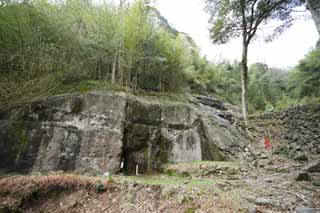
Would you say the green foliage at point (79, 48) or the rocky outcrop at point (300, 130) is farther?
the green foliage at point (79, 48)

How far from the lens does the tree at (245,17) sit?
6.89m

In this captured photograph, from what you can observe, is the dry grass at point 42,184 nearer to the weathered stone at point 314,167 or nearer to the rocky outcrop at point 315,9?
the weathered stone at point 314,167

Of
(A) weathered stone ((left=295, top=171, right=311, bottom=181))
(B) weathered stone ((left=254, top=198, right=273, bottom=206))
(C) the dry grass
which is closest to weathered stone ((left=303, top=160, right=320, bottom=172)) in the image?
(A) weathered stone ((left=295, top=171, right=311, bottom=181))

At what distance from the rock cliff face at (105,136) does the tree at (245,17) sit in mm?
2573

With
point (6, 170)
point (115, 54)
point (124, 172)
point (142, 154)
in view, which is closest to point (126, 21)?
point (115, 54)

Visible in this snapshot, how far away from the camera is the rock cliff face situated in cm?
418

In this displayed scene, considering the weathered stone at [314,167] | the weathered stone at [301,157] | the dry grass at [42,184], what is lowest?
the dry grass at [42,184]

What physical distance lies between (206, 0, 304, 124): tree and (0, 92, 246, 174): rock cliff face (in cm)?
257

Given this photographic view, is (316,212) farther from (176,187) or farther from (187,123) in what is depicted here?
(187,123)

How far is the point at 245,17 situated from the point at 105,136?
7064 mm

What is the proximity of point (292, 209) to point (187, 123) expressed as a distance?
3573 millimetres

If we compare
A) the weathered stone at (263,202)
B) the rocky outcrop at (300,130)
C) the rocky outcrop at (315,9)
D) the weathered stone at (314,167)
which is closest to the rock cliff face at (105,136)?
the rocky outcrop at (300,130)

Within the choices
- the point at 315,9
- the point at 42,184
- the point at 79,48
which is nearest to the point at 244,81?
the point at 315,9

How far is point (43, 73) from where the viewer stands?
527 cm
